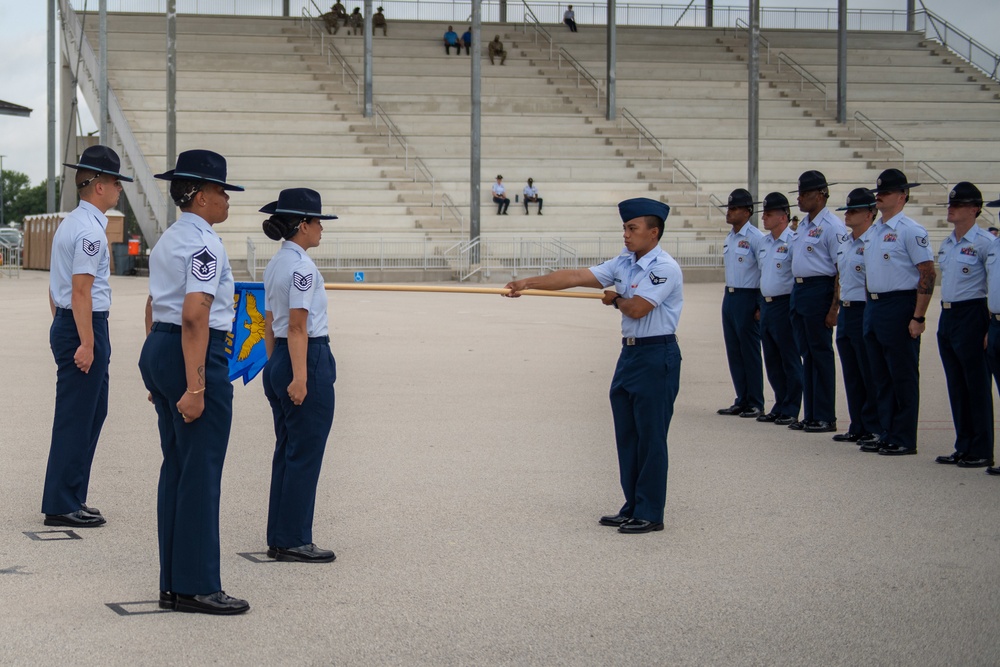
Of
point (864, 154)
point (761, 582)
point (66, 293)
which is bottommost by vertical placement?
point (761, 582)

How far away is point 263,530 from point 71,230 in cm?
186

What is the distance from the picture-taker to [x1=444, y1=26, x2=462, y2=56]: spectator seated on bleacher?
4778cm

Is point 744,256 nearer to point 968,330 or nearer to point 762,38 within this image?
point 968,330

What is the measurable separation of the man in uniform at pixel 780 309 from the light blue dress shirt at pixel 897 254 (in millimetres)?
1341

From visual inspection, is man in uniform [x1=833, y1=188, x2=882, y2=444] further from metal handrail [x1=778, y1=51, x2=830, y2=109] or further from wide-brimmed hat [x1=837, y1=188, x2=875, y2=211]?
metal handrail [x1=778, y1=51, x2=830, y2=109]

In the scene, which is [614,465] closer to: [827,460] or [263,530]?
[827,460]

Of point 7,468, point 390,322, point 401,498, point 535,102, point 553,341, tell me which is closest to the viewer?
point 401,498

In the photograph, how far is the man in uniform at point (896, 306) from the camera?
9.36 meters

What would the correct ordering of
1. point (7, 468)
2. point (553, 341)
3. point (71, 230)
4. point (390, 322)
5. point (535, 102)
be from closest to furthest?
point (71, 230) < point (7, 468) < point (553, 341) < point (390, 322) < point (535, 102)

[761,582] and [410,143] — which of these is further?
[410,143]

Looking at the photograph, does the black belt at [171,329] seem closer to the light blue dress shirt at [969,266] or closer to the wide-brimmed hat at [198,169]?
the wide-brimmed hat at [198,169]

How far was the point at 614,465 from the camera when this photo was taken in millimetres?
8789

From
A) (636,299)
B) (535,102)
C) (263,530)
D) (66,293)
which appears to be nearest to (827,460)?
(636,299)

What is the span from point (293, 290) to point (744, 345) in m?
6.19
